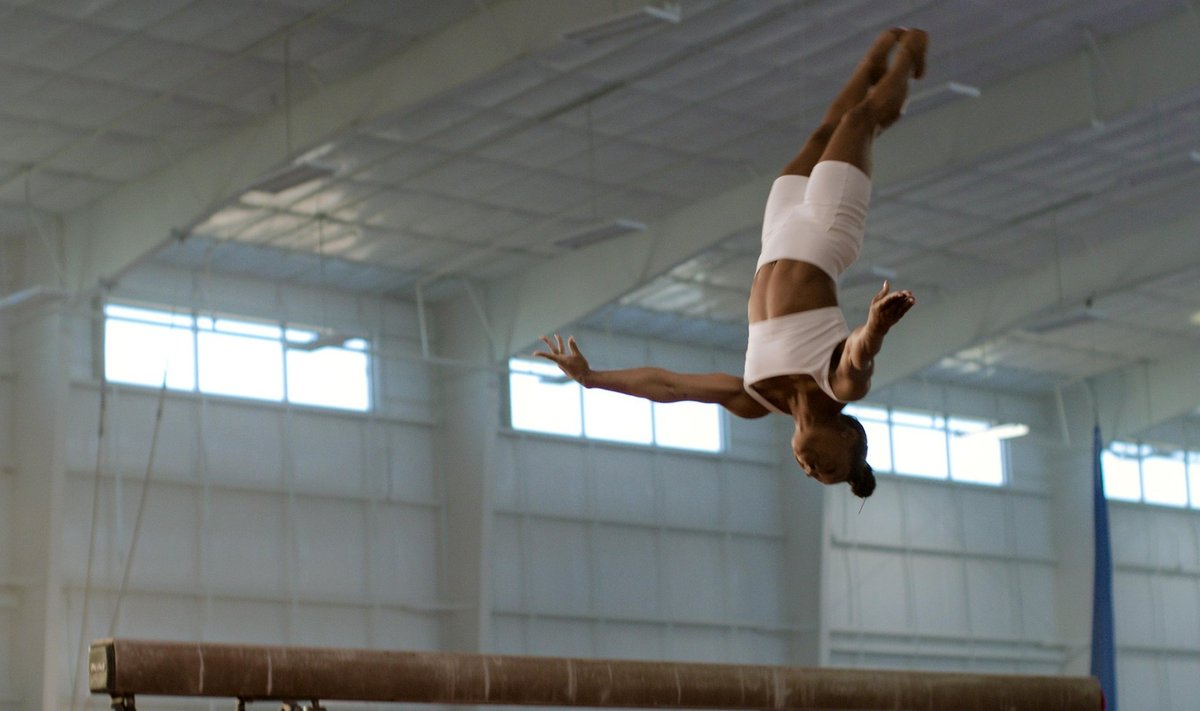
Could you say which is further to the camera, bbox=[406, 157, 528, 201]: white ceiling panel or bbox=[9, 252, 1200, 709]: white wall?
bbox=[9, 252, 1200, 709]: white wall

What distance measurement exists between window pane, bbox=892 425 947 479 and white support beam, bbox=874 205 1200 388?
3.06m

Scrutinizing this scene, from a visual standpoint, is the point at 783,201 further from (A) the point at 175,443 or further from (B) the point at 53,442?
(A) the point at 175,443

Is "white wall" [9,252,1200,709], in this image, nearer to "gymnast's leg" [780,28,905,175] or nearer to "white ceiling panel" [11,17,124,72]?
"white ceiling panel" [11,17,124,72]

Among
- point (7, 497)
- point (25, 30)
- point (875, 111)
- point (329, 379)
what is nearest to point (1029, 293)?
point (329, 379)

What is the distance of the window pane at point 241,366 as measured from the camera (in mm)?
24125

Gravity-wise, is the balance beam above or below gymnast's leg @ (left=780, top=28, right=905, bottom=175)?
below

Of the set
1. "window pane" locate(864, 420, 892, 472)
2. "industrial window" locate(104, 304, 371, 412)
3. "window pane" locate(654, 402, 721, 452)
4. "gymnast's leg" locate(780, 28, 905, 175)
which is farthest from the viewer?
"window pane" locate(864, 420, 892, 472)

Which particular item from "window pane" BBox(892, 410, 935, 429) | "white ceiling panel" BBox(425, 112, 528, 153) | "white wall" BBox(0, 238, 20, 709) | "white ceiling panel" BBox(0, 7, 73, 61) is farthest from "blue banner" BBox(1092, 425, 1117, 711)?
"white ceiling panel" BBox(0, 7, 73, 61)

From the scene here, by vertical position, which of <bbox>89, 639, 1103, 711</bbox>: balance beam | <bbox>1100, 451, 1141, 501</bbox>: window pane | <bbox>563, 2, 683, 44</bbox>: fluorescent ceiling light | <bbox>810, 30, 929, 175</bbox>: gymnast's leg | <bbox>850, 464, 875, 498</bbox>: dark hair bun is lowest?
<bbox>89, 639, 1103, 711</bbox>: balance beam

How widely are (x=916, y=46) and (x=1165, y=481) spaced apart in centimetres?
3067

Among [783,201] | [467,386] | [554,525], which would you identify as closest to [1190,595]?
[554,525]

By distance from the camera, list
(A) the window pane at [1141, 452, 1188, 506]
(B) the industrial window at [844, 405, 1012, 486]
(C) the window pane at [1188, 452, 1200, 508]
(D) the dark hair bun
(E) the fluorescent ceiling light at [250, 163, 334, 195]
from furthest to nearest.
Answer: (C) the window pane at [1188, 452, 1200, 508] → (A) the window pane at [1141, 452, 1188, 506] → (B) the industrial window at [844, 405, 1012, 486] → (E) the fluorescent ceiling light at [250, 163, 334, 195] → (D) the dark hair bun

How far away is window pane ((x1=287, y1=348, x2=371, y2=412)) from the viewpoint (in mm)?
25109

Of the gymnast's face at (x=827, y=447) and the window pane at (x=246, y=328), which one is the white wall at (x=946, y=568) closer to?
the window pane at (x=246, y=328)
